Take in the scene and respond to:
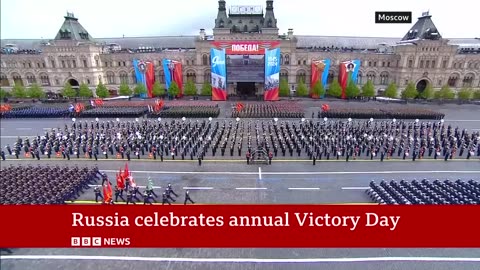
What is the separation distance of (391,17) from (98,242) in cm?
1452

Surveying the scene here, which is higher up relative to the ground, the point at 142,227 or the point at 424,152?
the point at 142,227

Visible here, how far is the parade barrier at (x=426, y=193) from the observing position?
56.3 ft

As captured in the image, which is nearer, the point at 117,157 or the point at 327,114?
the point at 117,157

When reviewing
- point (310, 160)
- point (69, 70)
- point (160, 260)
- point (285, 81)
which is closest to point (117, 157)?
point (160, 260)

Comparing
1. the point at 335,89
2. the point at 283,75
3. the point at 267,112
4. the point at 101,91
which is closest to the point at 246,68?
the point at 283,75

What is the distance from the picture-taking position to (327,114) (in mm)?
42688

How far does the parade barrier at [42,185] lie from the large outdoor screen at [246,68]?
40621 millimetres

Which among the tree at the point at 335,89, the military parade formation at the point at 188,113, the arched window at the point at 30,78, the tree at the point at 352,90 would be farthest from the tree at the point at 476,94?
the arched window at the point at 30,78

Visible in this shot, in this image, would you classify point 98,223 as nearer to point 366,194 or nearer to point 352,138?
point 366,194

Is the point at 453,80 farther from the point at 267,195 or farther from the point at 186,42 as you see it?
the point at 186,42

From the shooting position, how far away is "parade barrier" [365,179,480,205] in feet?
56.3

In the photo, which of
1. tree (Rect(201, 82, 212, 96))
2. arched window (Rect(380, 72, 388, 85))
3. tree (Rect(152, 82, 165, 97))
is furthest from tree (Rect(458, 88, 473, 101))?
tree (Rect(152, 82, 165, 97))

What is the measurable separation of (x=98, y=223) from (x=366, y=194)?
17.8 m

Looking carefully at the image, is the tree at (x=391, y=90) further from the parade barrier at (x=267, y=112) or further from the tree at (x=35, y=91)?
the tree at (x=35, y=91)
